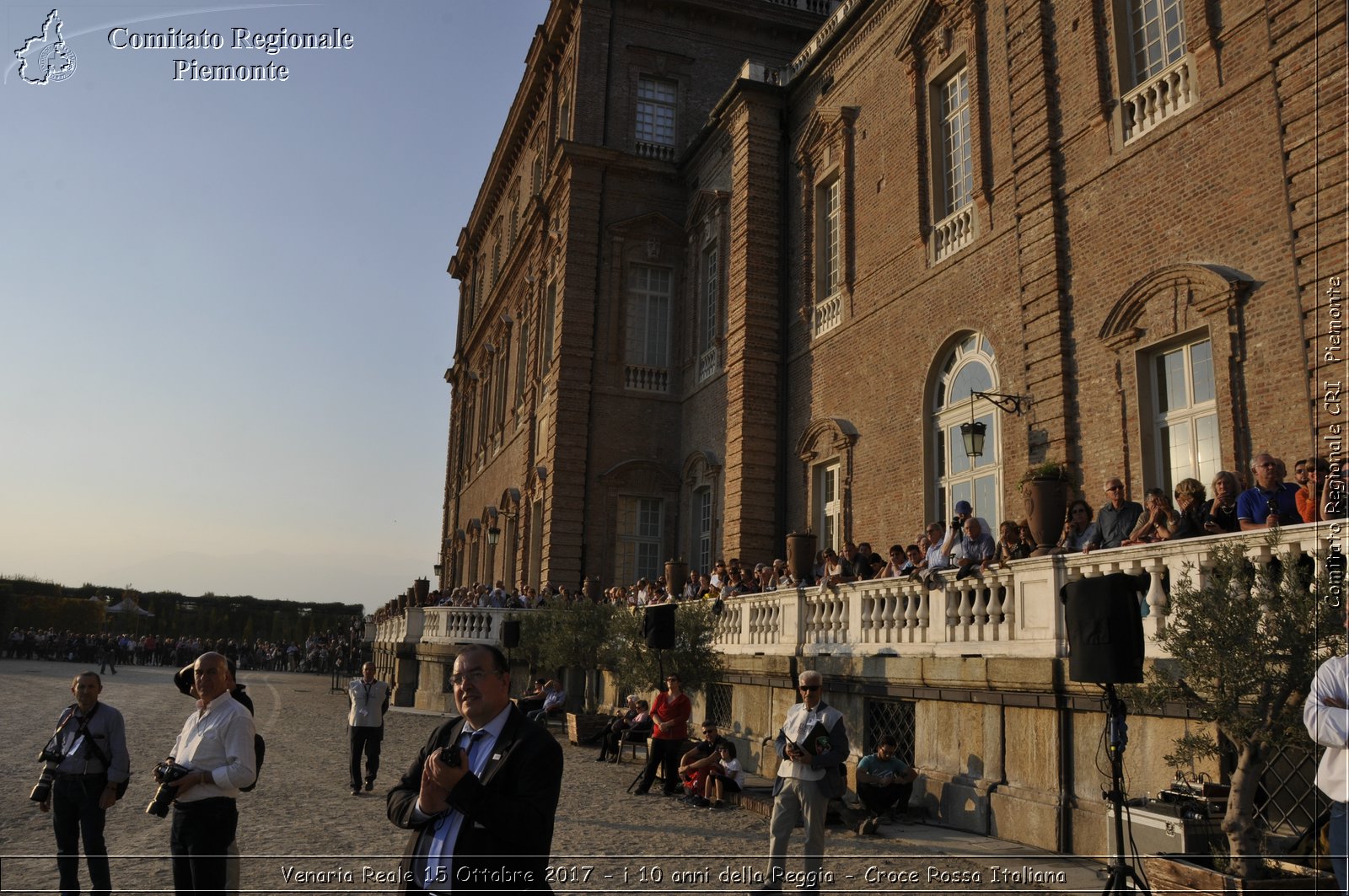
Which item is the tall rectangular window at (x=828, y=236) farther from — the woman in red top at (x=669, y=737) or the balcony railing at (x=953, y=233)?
the woman in red top at (x=669, y=737)

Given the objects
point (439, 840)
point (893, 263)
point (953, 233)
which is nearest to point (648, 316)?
point (893, 263)

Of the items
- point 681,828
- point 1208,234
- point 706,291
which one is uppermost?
point 706,291

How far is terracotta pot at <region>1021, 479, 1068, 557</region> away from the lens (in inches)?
436

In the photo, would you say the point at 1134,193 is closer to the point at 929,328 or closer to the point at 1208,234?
the point at 1208,234

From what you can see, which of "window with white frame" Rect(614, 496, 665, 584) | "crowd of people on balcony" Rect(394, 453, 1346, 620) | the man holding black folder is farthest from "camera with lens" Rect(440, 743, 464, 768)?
"window with white frame" Rect(614, 496, 665, 584)

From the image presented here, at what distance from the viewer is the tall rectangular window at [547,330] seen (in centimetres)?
3102

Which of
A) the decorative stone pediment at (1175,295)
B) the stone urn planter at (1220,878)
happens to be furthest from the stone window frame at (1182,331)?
the stone urn planter at (1220,878)

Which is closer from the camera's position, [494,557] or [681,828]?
[681,828]

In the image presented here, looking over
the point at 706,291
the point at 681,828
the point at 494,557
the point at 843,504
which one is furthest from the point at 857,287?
the point at 494,557

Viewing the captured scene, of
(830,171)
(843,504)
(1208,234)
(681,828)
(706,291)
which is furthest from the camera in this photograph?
(706,291)

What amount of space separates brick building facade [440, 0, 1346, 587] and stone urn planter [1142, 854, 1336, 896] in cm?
531

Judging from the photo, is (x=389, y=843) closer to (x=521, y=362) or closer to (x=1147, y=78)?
(x=1147, y=78)

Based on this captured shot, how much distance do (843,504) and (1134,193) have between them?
8.39 metres

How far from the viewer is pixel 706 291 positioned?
27266 millimetres
